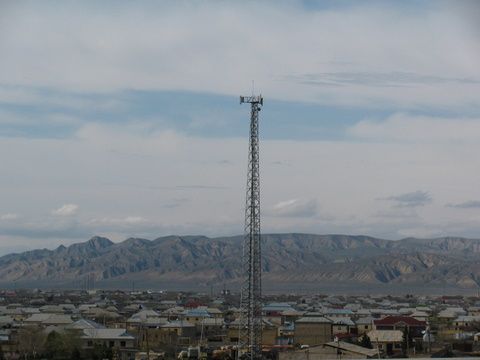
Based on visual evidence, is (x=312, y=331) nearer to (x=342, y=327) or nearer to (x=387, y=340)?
(x=387, y=340)

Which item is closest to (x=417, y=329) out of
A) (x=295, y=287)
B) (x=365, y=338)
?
(x=365, y=338)

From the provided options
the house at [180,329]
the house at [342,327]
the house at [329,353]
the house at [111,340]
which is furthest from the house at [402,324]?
the house at [329,353]

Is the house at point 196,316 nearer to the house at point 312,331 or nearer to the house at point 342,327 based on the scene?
the house at point 342,327

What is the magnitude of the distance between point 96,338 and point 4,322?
13416 mm

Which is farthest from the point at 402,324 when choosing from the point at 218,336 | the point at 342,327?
the point at 218,336

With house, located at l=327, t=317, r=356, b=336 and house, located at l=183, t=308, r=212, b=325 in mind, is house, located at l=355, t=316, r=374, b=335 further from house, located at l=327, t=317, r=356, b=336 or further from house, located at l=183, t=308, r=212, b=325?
house, located at l=183, t=308, r=212, b=325

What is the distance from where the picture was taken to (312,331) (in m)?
44.9

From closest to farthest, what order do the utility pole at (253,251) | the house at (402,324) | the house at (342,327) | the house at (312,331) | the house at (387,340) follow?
the utility pole at (253,251), the house at (387,340), the house at (312,331), the house at (402,324), the house at (342,327)

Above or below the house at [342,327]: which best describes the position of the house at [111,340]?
below

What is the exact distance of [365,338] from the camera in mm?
39625

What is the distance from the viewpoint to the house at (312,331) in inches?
1738

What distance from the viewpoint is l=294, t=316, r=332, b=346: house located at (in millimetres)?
44144

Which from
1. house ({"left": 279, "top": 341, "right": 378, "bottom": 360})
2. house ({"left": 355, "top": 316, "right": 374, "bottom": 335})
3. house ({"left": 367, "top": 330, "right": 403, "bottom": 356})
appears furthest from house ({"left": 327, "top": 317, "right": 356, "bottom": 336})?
house ({"left": 279, "top": 341, "right": 378, "bottom": 360})

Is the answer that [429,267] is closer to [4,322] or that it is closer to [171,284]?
[171,284]
